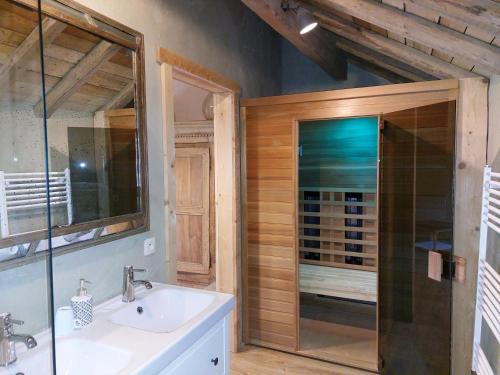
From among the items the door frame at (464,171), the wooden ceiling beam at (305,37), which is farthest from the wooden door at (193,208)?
the door frame at (464,171)

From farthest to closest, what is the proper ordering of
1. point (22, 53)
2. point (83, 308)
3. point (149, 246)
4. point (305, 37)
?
point (305, 37), point (149, 246), point (83, 308), point (22, 53)

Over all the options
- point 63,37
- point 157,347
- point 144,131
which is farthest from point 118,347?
point 63,37

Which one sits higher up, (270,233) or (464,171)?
(464,171)

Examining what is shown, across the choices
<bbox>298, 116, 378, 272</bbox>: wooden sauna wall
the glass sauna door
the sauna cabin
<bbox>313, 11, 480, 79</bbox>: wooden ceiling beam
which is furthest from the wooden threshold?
<bbox>313, 11, 480, 79</bbox>: wooden ceiling beam

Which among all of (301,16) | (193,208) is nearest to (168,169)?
(301,16)

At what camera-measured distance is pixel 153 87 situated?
1971mm

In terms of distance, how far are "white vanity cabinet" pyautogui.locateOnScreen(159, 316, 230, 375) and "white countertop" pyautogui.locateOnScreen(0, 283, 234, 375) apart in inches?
2.0

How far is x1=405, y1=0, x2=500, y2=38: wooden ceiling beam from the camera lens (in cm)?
137

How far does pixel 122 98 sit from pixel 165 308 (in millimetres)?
1105

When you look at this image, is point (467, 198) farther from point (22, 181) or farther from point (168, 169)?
point (22, 181)

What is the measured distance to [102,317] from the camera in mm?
1484

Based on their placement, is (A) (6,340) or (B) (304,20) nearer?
(A) (6,340)

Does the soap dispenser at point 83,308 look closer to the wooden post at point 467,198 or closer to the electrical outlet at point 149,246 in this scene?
the electrical outlet at point 149,246

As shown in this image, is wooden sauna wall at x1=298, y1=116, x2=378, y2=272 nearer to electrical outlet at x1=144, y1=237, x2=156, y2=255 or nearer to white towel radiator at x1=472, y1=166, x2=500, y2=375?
white towel radiator at x1=472, y1=166, x2=500, y2=375
